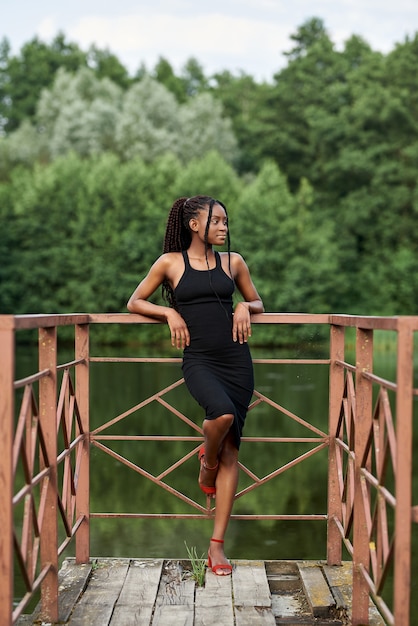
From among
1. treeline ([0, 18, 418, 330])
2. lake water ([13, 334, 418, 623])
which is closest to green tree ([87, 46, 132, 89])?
treeline ([0, 18, 418, 330])

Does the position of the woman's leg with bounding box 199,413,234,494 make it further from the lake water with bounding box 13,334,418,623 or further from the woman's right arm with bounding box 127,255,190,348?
the lake water with bounding box 13,334,418,623

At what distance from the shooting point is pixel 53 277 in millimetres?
27328

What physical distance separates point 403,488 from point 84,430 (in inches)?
65.8

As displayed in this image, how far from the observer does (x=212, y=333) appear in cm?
320

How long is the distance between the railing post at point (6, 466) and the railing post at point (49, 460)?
0.55 m

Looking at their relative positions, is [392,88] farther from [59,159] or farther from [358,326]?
[358,326]

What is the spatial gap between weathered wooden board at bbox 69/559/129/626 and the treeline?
22.9m

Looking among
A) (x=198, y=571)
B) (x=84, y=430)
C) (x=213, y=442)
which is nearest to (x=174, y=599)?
(x=198, y=571)

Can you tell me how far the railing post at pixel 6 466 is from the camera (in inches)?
86.2

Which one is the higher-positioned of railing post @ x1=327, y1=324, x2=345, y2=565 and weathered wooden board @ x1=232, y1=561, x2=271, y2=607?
railing post @ x1=327, y1=324, x2=345, y2=565

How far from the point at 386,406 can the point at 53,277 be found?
25500 millimetres

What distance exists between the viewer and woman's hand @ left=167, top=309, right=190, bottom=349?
317 cm

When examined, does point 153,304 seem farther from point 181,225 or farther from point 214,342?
point 181,225

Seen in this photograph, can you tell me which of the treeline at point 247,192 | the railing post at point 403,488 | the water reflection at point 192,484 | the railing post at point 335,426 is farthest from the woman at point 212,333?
the treeline at point 247,192
